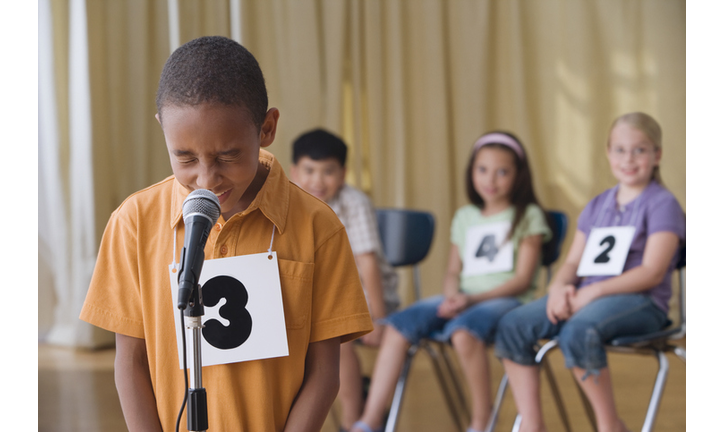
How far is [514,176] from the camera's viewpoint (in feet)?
8.30

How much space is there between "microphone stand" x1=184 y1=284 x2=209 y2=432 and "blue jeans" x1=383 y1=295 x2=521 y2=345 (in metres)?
1.55

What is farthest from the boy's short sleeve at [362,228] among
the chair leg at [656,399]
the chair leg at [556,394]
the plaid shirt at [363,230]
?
the chair leg at [656,399]

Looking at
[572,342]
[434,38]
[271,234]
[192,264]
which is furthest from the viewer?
[434,38]

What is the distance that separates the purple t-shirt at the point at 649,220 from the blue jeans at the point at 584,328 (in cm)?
8

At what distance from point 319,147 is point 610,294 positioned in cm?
124

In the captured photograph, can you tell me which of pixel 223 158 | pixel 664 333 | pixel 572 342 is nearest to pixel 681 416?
pixel 664 333

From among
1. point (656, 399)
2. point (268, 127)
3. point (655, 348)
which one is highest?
point (268, 127)

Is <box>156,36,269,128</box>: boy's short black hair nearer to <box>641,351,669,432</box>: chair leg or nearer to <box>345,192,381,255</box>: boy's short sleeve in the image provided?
<box>641,351,669,432</box>: chair leg

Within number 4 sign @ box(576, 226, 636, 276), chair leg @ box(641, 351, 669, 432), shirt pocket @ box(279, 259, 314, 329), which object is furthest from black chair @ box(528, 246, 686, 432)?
shirt pocket @ box(279, 259, 314, 329)

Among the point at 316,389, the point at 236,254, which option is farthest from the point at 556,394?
the point at 236,254

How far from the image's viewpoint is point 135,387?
2.90ft

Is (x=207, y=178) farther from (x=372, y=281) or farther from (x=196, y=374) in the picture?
(x=372, y=281)

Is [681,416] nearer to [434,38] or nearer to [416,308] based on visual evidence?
[416,308]

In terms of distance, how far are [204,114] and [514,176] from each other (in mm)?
1909
